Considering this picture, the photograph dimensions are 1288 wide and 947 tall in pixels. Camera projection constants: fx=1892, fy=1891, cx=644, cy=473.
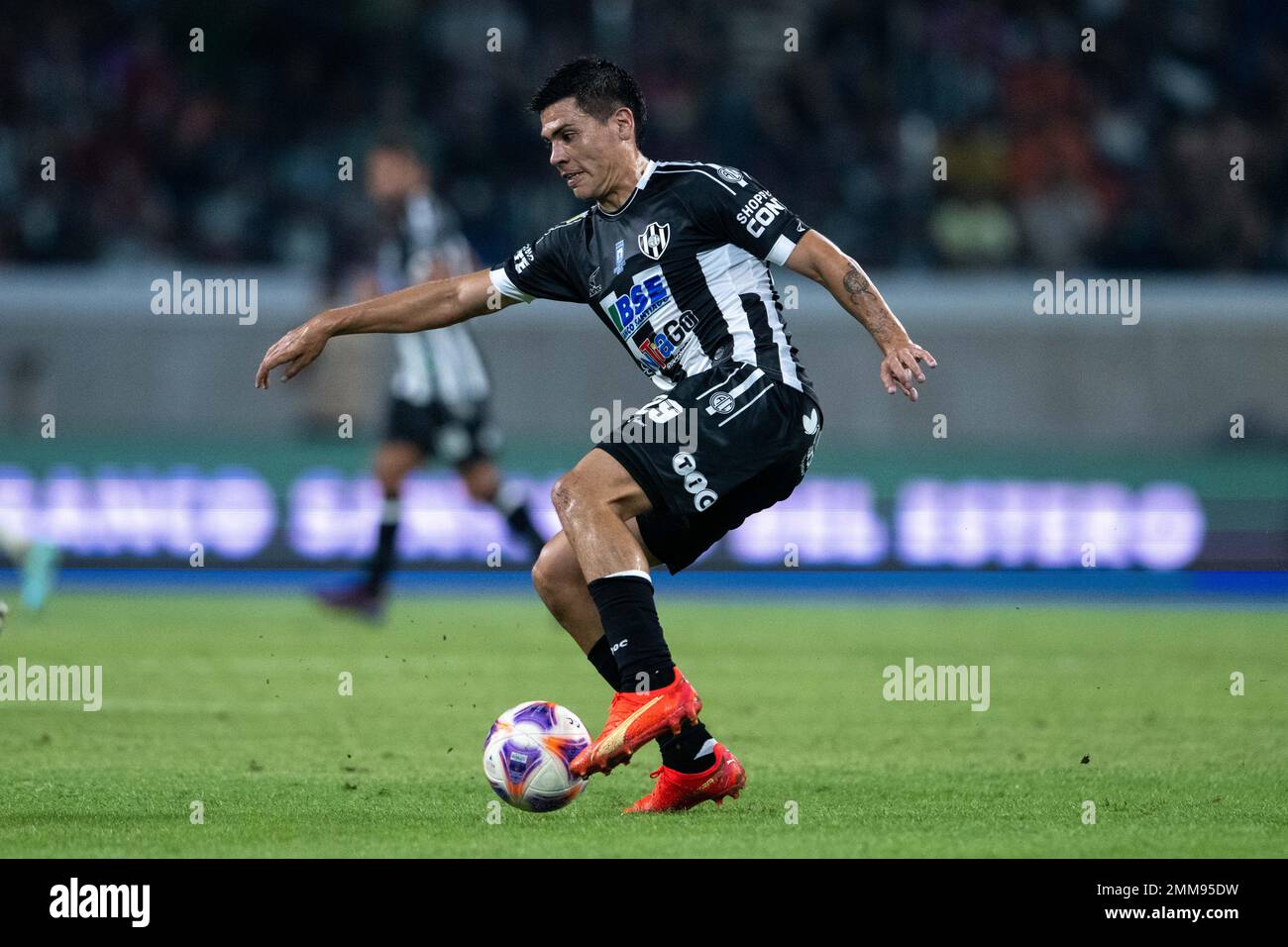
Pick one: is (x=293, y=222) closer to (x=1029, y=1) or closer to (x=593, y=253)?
(x=1029, y=1)

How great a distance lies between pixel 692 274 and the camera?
5.78 metres

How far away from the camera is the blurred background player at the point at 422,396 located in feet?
36.7

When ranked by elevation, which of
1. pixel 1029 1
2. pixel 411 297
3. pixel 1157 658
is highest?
pixel 1029 1

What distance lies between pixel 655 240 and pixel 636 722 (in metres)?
1.56

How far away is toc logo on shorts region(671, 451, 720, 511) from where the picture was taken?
5531 millimetres

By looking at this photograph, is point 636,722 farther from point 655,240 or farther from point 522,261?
point 522,261

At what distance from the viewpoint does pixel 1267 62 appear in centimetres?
1736

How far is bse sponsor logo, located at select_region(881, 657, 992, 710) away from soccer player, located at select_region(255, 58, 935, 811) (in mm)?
2909

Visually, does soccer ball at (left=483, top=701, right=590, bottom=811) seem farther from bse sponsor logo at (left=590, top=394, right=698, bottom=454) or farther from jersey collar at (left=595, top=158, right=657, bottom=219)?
jersey collar at (left=595, top=158, right=657, bottom=219)

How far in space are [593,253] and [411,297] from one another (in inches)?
25.7

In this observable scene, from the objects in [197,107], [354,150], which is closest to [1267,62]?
[354,150]

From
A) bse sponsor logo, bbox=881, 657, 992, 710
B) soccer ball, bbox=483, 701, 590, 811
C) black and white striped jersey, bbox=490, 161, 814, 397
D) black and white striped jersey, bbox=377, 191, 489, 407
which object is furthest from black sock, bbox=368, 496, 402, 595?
soccer ball, bbox=483, 701, 590, 811

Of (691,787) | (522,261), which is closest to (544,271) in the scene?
(522,261)

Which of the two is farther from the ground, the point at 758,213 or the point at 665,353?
the point at 758,213
